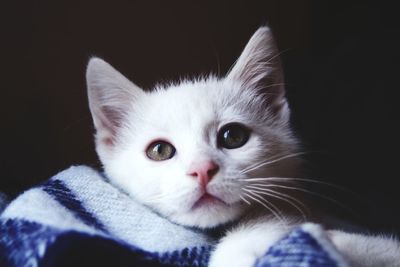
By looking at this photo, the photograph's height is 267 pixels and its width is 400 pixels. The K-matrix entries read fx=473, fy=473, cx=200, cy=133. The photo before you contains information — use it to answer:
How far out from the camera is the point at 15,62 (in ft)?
4.37

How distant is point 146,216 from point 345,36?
4.09 ft

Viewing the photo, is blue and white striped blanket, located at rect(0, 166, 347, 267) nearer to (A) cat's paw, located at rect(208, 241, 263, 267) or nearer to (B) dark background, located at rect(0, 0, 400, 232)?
(A) cat's paw, located at rect(208, 241, 263, 267)

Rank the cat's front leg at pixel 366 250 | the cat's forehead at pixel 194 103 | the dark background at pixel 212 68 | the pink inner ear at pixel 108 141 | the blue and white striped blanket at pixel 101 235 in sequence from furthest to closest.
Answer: the dark background at pixel 212 68
the pink inner ear at pixel 108 141
the cat's forehead at pixel 194 103
the cat's front leg at pixel 366 250
the blue and white striped blanket at pixel 101 235

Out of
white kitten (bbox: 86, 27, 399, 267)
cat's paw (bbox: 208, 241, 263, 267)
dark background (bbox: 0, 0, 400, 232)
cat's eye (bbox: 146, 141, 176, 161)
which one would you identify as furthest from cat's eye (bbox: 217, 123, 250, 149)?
dark background (bbox: 0, 0, 400, 232)

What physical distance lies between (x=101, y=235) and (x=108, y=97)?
49 centimetres

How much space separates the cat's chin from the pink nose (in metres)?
0.04

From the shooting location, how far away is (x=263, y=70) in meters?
1.16

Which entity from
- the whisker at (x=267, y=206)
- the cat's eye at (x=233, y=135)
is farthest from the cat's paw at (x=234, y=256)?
the cat's eye at (x=233, y=135)

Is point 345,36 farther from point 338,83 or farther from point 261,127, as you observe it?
point 261,127

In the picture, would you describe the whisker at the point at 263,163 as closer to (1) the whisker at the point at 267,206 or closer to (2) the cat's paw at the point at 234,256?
(1) the whisker at the point at 267,206

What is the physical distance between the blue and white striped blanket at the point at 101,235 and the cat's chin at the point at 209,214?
0.9 inches

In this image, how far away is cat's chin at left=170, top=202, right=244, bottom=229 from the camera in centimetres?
88

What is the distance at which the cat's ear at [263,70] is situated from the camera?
3.63 ft

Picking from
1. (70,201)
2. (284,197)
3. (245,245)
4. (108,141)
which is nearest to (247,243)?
(245,245)
